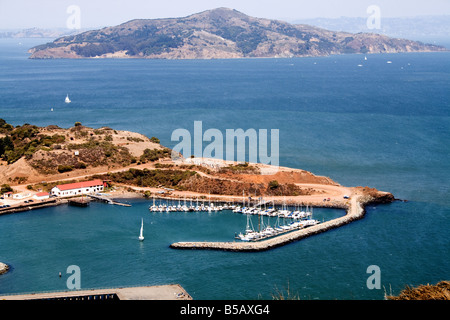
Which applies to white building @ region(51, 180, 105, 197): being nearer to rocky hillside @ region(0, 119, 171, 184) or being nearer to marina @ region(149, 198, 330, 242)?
rocky hillside @ region(0, 119, 171, 184)

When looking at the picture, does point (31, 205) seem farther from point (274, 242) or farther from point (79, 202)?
point (274, 242)

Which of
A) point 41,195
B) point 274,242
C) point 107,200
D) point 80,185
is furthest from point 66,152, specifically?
point 274,242

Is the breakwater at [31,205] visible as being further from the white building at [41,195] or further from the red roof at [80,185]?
the red roof at [80,185]

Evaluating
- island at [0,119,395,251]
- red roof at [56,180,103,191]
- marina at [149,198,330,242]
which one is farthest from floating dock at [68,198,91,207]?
marina at [149,198,330,242]

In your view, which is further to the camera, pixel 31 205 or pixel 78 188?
pixel 78 188
